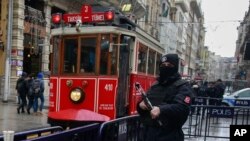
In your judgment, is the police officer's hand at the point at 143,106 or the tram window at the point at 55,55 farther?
the tram window at the point at 55,55

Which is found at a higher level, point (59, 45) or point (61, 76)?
point (59, 45)

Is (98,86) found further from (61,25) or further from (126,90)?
(61,25)

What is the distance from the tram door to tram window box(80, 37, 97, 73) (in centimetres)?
67

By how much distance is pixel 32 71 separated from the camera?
24.8 meters

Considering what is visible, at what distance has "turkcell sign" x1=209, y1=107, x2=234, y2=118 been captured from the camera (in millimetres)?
10141

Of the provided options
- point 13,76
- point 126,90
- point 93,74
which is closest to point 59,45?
point 93,74

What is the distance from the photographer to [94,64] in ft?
31.7

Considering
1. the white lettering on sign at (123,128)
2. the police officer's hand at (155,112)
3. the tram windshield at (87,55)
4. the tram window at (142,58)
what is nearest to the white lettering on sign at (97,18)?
the tram windshield at (87,55)

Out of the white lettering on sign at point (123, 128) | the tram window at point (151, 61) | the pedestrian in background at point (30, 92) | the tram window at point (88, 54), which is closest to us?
the white lettering on sign at point (123, 128)

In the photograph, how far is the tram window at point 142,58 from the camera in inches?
435

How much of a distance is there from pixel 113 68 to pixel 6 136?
6.22 metres

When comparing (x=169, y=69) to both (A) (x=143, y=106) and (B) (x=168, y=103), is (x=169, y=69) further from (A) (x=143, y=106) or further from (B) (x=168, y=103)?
(A) (x=143, y=106)

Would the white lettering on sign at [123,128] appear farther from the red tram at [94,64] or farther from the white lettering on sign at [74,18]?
the white lettering on sign at [74,18]

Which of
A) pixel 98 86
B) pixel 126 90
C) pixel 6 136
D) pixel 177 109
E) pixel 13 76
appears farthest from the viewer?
pixel 13 76
